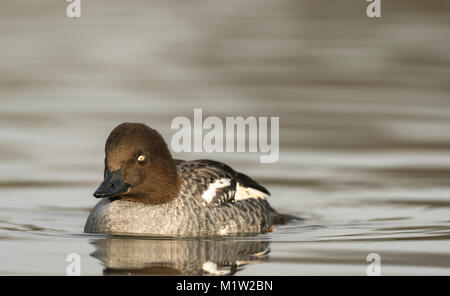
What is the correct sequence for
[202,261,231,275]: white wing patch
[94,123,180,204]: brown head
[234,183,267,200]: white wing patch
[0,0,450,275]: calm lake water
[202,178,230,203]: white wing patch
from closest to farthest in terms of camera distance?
[202,261,231,275]: white wing patch, [0,0,450,275]: calm lake water, [94,123,180,204]: brown head, [202,178,230,203]: white wing patch, [234,183,267,200]: white wing patch

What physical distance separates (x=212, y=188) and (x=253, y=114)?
5.85 metres

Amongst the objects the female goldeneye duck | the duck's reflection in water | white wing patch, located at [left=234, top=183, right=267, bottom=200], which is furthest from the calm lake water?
white wing patch, located at [left=234, top=183, right=267, bottom=200]

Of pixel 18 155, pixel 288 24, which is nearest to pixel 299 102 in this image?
pixel 18 155

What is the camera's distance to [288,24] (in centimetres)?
2725

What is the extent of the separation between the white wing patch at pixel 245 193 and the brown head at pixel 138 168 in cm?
92

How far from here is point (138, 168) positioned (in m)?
12.2

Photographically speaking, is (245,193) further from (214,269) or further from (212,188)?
(214,269)

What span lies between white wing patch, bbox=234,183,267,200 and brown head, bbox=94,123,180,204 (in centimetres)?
92

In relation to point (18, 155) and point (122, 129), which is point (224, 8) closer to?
point (18, 155)

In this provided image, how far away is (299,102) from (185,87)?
7.41ft

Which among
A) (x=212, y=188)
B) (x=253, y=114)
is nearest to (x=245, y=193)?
(x=212, y=188)

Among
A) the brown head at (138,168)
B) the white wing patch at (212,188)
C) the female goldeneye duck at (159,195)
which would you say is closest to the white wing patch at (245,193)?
the female goldeneye duck at (159,195)

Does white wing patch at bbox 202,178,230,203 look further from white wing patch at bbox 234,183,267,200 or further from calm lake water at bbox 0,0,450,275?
calm lake water at bbox 0,0,450,275

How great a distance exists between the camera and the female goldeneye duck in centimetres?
1198
